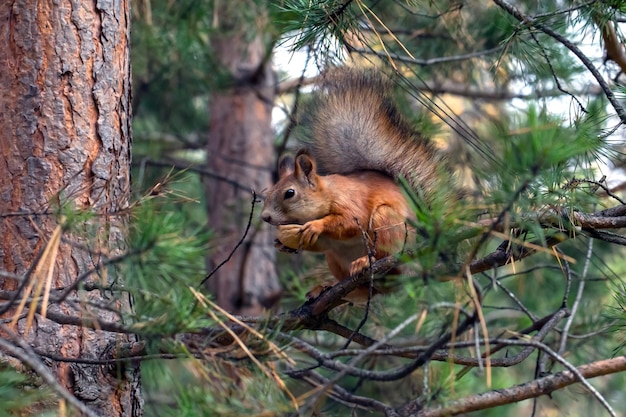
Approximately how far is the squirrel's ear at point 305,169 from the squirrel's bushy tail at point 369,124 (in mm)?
158

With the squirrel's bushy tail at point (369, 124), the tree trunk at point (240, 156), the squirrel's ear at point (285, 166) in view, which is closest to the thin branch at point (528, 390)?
the squirrel's bushy tail at point (369, 124)

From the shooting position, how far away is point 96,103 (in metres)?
1.49

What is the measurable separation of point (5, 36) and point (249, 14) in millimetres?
1643

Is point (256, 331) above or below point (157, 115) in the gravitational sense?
below

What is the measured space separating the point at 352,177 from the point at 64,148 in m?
0.77

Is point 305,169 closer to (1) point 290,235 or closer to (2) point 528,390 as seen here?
(1) point 290,235

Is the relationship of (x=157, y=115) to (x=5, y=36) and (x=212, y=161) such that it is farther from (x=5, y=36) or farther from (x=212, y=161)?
(x=5, y=36)

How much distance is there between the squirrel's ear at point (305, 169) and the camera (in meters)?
1.89

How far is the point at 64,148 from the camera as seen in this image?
4.75 feet

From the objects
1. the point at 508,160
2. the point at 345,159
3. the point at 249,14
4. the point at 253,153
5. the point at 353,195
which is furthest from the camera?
the point at 253,153

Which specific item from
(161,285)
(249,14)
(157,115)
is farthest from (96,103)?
(157,115)

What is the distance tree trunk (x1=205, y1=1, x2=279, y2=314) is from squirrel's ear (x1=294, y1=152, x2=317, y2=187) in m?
1.20

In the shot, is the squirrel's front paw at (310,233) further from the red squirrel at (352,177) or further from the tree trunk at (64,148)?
the tree trunk at (64,148)

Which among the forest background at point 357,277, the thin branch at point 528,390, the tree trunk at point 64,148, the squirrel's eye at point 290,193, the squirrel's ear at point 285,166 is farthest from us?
the squirrel's ear at point 285,166
